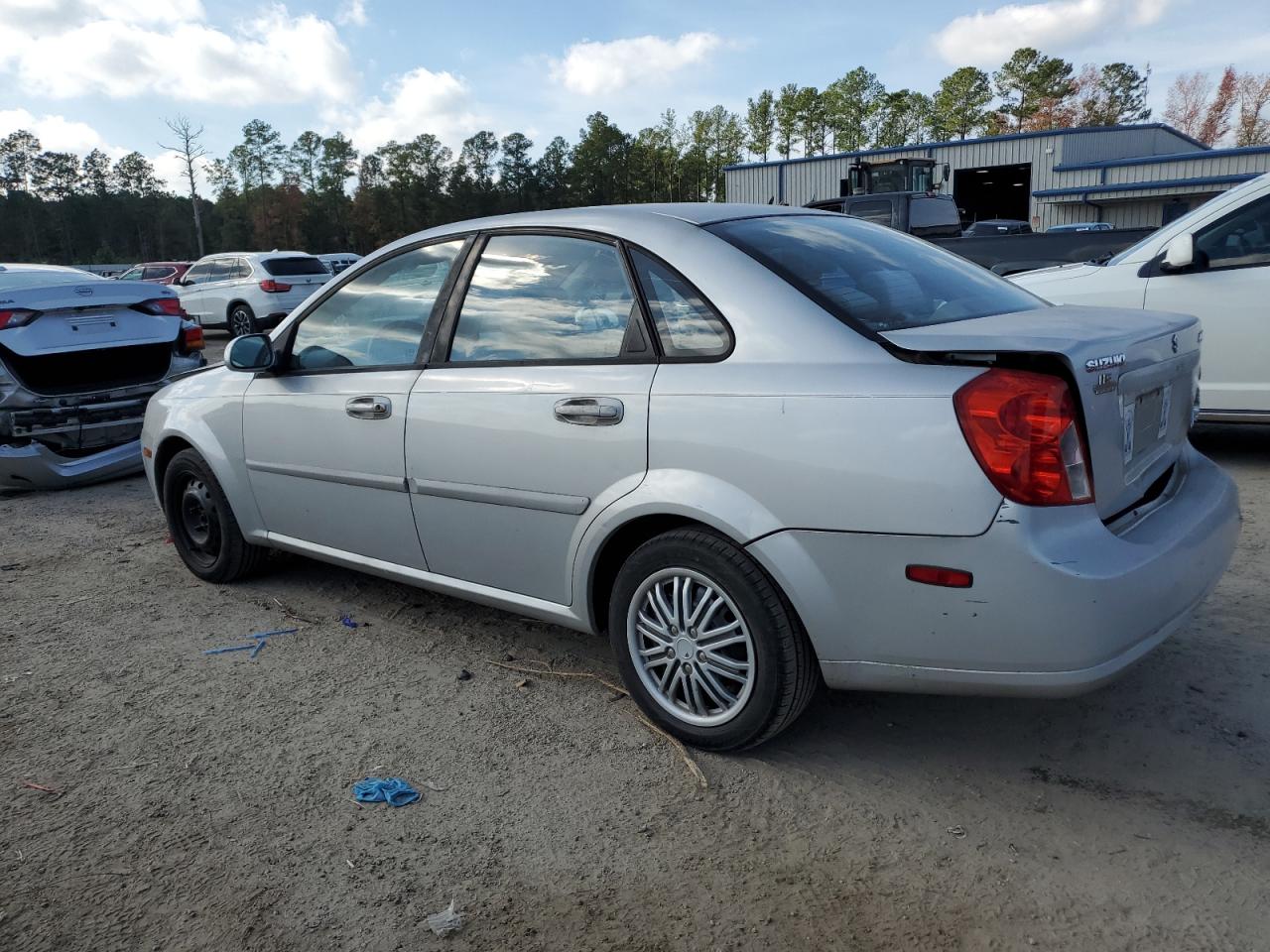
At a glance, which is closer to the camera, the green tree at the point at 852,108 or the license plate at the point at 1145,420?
the license plate at the point at 1145,420

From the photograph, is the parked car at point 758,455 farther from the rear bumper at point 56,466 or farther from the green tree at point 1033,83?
the green tree at point 1033,83

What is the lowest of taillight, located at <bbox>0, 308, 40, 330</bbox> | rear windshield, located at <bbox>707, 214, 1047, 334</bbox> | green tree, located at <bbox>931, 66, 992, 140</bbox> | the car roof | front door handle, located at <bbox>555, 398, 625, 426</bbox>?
front door handle, located at <bbox>555, 398, 625, 426</bbox>

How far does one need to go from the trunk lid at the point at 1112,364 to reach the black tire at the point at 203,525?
320cm

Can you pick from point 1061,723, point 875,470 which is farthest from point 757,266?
point 1061,723

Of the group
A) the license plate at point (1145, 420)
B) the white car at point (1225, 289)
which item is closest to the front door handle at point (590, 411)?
the license plate at point (1145, 420)

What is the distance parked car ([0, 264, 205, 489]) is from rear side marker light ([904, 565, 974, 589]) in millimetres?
6262

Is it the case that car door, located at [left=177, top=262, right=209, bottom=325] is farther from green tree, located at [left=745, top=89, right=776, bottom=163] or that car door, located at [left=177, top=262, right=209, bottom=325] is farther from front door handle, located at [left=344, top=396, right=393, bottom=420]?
green tree, located at [left=745, top=89, right=776, bottom=163]

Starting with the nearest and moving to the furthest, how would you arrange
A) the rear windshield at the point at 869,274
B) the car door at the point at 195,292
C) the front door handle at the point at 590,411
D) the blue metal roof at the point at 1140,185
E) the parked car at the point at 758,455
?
1. the parked car at the point at 758,455
2. the rear windshield at the point at 869,274
3. the front door handle at the point at 590,411
4. the car door at the point at 195,292
5. the blue metal roof at the point at 1140,185

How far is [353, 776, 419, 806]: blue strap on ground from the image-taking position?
8.99ft

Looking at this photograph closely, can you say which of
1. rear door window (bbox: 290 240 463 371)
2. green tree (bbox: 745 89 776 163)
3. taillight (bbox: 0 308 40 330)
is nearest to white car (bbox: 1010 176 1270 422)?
rear door window (bbox: 290 240 463 371)

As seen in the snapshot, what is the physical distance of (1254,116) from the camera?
75125mm

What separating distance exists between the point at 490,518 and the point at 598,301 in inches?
31.8

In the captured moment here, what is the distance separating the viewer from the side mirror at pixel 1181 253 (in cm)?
570

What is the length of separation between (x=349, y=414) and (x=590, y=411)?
120cm
